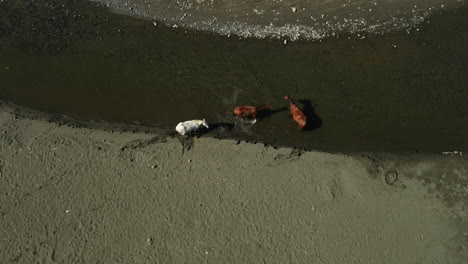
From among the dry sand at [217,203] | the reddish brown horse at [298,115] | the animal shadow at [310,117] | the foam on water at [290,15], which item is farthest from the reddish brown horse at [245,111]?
the foam on water at [290,15]

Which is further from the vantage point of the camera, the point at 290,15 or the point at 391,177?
the point at 290,15

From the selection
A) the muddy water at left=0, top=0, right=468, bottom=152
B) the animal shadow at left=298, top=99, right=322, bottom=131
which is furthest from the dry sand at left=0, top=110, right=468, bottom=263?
the animal shadow at left=298, top=99, right=322, bottom=131

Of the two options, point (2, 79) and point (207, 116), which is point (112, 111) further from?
point (2, 79)

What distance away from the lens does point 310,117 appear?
40.6ft

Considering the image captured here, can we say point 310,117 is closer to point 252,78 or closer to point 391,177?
point 252,78

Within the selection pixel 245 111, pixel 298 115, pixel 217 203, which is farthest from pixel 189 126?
pixel 298 115

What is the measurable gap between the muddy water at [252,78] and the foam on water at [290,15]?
0.36 metres

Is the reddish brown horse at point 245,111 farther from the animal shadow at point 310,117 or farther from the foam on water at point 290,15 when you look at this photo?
the foam on water at point 290,15

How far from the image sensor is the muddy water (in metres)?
12.2

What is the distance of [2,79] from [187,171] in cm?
721

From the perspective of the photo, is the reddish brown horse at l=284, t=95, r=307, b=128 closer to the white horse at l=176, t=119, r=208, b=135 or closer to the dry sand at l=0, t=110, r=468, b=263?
the dry sand at l=0, t=110, r=468, b=263

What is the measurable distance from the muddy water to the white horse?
0.52m

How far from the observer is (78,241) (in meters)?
10.4

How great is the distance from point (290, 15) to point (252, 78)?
296 cm
